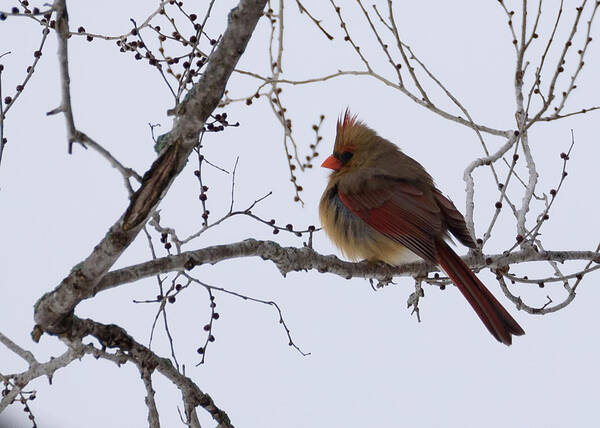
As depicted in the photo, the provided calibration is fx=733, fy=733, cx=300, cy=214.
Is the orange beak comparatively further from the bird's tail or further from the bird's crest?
the bird's tail

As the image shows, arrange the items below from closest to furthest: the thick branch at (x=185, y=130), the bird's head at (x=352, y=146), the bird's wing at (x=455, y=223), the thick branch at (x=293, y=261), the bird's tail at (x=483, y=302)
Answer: the thick branch at (x=185, y=130) → the thick branch at (x=293, y=261) → the bird's tail at (x=483, y=302) → the bird's wing at (x=455, y=223) → the bird's head at (x=352, y=146)

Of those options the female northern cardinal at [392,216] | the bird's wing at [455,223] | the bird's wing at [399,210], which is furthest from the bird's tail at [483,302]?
the bird's wing at [455,223]

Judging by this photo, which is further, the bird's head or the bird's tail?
the bird's head

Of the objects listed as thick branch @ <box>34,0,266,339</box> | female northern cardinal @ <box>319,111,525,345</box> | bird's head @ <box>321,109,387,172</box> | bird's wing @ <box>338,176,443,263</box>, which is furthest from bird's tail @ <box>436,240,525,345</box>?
thick branch @ <box>34,0,266,339</box>

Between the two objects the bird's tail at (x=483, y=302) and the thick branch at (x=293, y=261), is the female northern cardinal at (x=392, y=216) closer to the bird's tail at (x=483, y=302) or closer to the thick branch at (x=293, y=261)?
the bird's tail at (x=483, y=302)

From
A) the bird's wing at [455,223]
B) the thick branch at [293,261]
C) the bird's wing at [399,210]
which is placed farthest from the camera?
the bird's wing at [455,223]

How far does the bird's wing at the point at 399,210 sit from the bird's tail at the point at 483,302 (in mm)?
102

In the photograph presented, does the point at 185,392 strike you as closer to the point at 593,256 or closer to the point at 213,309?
the point at 213,309

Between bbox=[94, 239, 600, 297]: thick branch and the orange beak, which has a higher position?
the orange beak

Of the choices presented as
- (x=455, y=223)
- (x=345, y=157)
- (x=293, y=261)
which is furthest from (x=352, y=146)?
(x=293, y=261)

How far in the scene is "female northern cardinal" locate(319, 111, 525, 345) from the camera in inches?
119

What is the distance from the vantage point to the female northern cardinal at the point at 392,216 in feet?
9.89

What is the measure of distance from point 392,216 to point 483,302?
0.60 metres

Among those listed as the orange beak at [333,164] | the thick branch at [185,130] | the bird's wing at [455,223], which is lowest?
the thick branch at [185,130]
